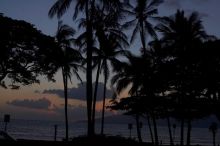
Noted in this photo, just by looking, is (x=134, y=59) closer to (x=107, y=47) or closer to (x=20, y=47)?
(x=107, y=47)

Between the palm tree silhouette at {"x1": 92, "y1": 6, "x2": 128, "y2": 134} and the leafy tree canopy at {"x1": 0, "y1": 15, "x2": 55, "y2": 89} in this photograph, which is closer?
the leafy tree canopy at {"x1": 0, "y1": 15, "x2": 55, "y2": 89}

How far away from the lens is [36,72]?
82.7 feet

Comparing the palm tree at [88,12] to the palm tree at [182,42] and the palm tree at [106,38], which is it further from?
the palm tree at [182,42]

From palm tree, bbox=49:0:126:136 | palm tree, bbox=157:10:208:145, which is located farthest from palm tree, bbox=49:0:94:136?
palm tree, bbox=157:10:208:145

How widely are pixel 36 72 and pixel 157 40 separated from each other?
51.0 ft

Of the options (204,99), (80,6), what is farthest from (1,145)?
A: (204,99)

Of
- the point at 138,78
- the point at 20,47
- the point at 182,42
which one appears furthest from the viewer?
the point at 138,78

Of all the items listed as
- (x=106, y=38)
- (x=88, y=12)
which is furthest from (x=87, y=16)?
(x=106, y=38)

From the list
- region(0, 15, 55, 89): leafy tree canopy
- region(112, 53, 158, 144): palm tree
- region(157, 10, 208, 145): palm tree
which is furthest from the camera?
region(112, 53, 158, 144): palm tree

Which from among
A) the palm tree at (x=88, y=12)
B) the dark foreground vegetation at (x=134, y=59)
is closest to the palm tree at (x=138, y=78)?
the dark foreground vegetation at (x=134, y=59)

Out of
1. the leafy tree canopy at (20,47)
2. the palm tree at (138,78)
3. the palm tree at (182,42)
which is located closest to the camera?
the leafy tree canopy at (20,47)

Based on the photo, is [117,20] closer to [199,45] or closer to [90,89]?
[90,89]

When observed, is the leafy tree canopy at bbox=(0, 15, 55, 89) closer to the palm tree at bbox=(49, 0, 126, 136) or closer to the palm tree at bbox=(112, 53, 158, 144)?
the palm tree at bbox=(49, 0, 126, 136)

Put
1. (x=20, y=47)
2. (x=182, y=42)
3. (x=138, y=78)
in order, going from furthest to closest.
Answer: (x=138, y=78)
(x=182, y=42)
(x=20, y=47)
